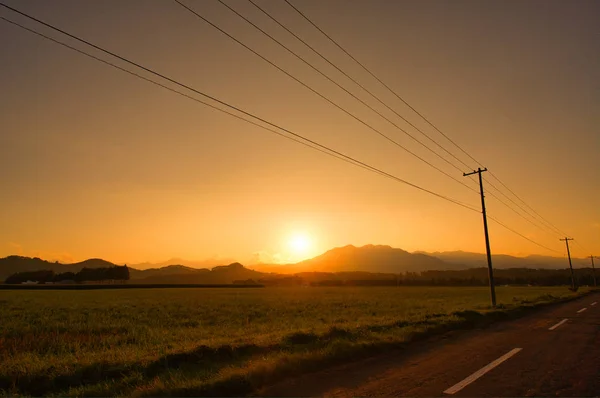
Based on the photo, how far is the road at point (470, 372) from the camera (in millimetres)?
7051

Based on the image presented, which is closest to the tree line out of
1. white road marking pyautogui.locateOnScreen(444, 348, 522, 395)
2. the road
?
the road

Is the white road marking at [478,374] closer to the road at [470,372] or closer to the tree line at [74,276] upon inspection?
the road at [470,372]

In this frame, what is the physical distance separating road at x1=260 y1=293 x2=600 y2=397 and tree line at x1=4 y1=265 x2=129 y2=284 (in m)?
199

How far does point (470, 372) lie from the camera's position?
27.6 feet

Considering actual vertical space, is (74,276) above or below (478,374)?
above

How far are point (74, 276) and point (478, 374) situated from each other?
209 metres

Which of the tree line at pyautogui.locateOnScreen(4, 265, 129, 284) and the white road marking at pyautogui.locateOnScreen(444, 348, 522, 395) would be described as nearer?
the white road marking at pyautogui.locateOnScreen(444, 348, 522, 395)

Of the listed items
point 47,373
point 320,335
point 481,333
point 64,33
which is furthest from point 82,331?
point 481,333

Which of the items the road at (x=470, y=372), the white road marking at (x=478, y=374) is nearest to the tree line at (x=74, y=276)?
the road at (x=470, y=372)

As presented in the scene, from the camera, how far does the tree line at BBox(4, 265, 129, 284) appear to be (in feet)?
575

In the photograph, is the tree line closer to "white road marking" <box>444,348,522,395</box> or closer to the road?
the road

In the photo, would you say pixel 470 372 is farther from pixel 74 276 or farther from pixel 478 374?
pixel 74 276

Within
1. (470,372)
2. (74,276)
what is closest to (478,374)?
(470,372)

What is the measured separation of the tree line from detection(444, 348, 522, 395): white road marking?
20117cm
